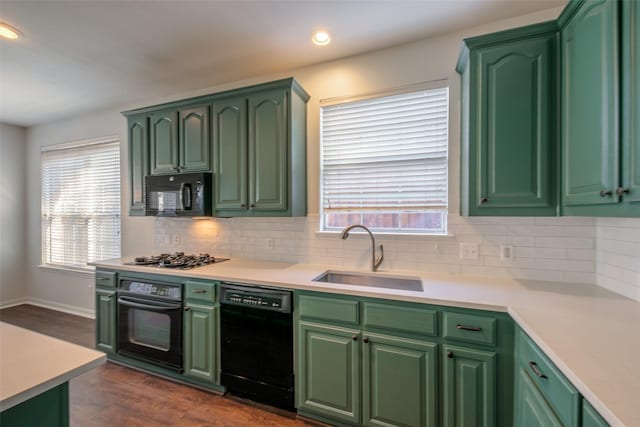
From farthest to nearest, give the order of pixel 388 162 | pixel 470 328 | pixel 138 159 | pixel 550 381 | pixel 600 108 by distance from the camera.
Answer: pixel 138 159 < pixel 388 162 < pixel 470 328 < pixel 600 108 < pixel 550 381

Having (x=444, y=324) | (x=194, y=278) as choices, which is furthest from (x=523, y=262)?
(x=194, y=278)

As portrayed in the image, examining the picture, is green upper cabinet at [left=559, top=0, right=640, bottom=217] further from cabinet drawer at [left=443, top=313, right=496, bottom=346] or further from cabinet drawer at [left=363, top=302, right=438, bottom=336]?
cabinet drawer at [left=363, top=302, right=438, bottom=336]

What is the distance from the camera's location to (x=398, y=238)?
2342 mm

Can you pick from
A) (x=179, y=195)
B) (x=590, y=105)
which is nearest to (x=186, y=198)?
(x=179, y=195)

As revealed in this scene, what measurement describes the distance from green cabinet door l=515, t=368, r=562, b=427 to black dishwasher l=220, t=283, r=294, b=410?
1.30 m

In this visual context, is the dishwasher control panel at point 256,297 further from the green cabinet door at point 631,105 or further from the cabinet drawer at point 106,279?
the green cabinet door at point 631,105

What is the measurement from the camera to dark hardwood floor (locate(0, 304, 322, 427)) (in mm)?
1990

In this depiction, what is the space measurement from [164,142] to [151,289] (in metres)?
1.42

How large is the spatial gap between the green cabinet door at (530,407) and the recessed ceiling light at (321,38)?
243 cm

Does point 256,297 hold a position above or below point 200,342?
above

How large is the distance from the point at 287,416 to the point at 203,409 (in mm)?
633

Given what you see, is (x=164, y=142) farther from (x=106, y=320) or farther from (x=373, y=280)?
(x=373, y=280)

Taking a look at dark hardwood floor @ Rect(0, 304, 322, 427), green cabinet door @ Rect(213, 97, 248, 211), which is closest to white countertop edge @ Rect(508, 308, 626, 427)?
dark hardwood floor @ Rect(0, 304, 322, 427)

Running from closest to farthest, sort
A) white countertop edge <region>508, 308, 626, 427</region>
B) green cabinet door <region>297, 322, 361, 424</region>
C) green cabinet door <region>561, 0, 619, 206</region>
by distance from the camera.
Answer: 1. white countertop edge <region>508, 308, 626, 427</region>
2. green cabinet door <region>561, 0, 619, 206</region>
3. green cabinet door <region>297, 322, 361, 424</region>
